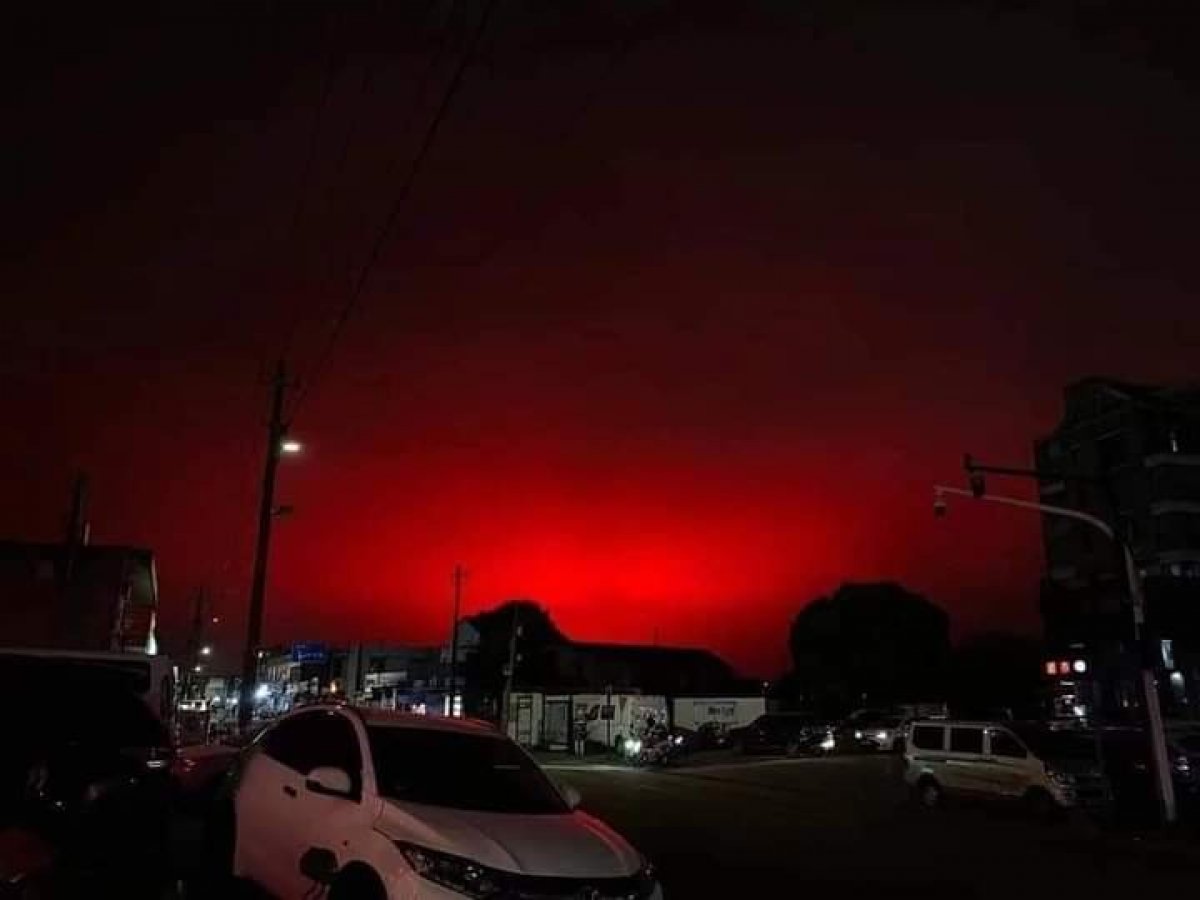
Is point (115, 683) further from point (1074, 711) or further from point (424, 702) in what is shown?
point (424, 702)

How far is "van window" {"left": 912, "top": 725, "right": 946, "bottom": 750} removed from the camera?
26641 mm

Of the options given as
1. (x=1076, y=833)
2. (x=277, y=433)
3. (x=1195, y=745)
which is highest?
(x=277, y=433)

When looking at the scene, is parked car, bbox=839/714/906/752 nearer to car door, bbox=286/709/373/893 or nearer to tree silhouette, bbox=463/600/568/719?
tree silhouette, bbox=463/600/568/719

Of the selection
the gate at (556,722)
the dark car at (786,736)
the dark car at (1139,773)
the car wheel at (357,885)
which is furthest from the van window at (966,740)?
the gate at (556,722)

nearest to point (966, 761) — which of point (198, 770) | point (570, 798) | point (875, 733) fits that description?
point (198, 770)

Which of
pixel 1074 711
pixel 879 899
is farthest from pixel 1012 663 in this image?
pixel 879 899

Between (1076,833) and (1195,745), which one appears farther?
(1195,745)

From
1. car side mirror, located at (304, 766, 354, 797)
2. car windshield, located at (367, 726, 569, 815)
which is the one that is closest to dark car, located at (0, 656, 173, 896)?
car side mirror, located at (304, 766, 354, 797)

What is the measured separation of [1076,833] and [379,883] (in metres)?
19.0

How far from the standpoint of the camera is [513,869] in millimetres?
6297

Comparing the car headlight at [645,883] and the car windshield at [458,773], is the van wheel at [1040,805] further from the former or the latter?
the car headlight at [645,883]

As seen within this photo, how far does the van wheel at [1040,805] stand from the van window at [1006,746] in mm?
849

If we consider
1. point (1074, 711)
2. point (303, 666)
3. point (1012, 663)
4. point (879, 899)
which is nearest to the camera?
point (879, 899)

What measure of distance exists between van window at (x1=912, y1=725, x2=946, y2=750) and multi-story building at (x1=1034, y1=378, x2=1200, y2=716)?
32.6 metres
